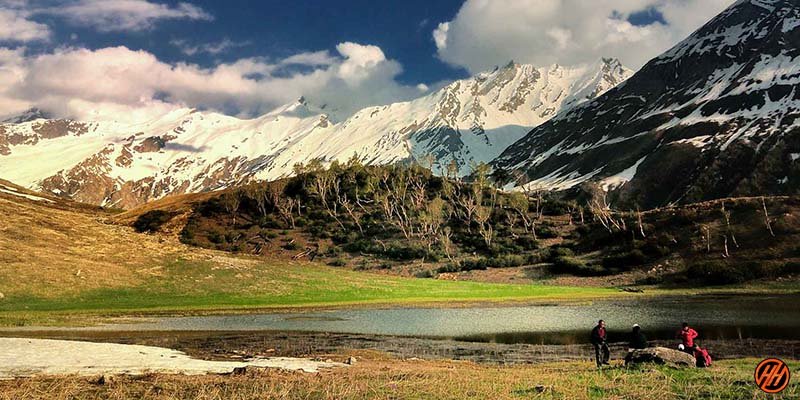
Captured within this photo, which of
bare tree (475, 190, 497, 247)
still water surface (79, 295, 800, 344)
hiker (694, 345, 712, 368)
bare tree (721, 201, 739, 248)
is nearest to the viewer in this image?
hiker (694, 345, 712, 368)

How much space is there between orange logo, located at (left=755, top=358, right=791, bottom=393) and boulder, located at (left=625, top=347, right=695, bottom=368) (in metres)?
14.5

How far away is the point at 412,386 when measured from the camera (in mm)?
21891

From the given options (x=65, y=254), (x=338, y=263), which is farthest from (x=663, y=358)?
(x=338, y=263)

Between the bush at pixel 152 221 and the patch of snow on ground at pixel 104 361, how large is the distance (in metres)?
Answer: 120

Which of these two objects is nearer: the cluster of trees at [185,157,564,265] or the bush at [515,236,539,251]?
the bush at [515,236,539,251]

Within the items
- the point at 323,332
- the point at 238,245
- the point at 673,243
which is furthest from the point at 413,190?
the point at 323,332

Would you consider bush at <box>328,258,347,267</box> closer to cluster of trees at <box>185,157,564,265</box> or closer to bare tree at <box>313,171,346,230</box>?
cluster of trees at <box>185,157,564,265</box>

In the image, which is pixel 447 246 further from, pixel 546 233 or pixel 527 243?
pixel 546 233

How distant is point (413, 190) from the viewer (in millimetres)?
180500

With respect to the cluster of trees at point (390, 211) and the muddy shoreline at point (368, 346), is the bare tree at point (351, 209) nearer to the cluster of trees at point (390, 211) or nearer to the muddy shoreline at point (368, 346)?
the cluster of trees at point (390, 211)

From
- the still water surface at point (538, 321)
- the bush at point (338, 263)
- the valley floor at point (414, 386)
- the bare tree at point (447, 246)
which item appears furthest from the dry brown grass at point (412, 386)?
the bush at point (338, 263)

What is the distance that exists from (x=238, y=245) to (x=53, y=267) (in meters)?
70.8

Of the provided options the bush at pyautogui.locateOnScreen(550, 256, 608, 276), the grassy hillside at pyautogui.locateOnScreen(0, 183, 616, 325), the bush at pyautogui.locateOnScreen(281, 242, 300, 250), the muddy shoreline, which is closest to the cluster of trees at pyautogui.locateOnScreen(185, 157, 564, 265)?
the bush at pyautogui.locateOnScreen(281, 242, 300, 250)

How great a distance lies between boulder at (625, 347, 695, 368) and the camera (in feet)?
86.9
